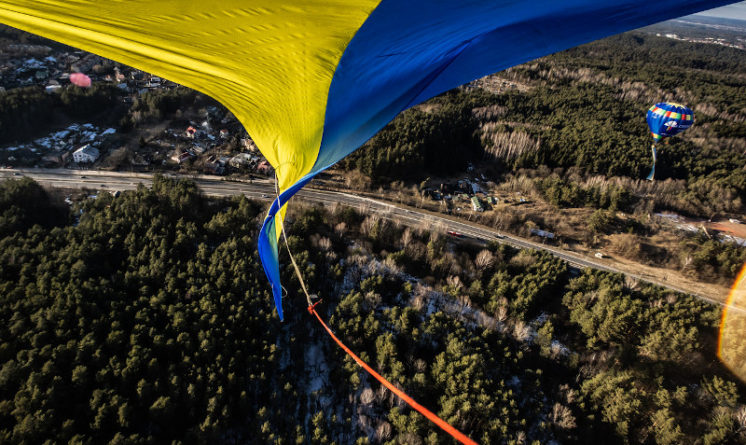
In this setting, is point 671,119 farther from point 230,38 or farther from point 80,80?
point 80,80

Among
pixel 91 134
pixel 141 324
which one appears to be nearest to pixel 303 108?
pixel 141 324

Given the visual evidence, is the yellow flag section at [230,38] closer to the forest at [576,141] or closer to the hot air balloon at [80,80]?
the forest at [576,141]

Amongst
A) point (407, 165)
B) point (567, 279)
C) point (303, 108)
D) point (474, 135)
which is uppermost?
point (303, 108)

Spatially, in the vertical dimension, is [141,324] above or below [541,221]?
below

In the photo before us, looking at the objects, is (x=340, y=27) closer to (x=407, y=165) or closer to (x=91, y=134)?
(x=407, y=165)

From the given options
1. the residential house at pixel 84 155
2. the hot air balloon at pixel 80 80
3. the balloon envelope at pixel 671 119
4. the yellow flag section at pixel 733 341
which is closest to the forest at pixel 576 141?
the balloon envelope at pixel 671 119

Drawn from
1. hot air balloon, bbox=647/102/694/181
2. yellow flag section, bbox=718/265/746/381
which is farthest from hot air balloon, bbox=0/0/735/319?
hot air balloon, bbox=647/102/694/181
